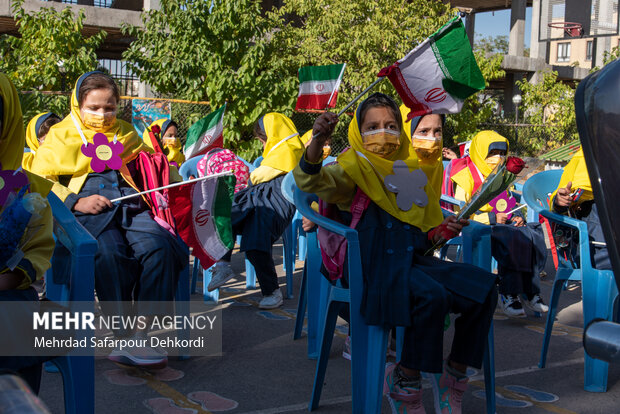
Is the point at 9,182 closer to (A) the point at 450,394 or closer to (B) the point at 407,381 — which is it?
(B) the point at 407,381

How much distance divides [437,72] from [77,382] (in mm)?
2035

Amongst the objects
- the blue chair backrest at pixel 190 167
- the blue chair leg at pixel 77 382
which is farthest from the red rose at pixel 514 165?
the blue chair backrest at pixel 190 167

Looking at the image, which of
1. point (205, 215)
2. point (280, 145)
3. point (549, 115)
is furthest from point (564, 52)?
point (205, 215)

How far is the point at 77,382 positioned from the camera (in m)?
2.41

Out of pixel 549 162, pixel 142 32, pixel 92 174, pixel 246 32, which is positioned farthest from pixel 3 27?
pixel 92 174

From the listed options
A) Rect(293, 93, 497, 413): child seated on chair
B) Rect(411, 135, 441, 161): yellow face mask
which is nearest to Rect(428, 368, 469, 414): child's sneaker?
Rect(293, 93, 497, 413): child seated on chair

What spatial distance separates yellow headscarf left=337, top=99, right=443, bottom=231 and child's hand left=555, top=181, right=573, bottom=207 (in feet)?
3.55

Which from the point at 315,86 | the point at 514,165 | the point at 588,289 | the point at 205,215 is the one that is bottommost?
the point at 588,289

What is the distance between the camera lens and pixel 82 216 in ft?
12.1

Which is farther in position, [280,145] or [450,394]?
[280,145]

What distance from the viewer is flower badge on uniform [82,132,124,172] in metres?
3.75

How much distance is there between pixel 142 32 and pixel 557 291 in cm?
994

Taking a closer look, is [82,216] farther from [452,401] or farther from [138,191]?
[452,401]

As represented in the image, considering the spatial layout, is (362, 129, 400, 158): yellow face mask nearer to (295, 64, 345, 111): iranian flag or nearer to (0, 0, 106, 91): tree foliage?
(295, 64, 345, 111): iranian flag
